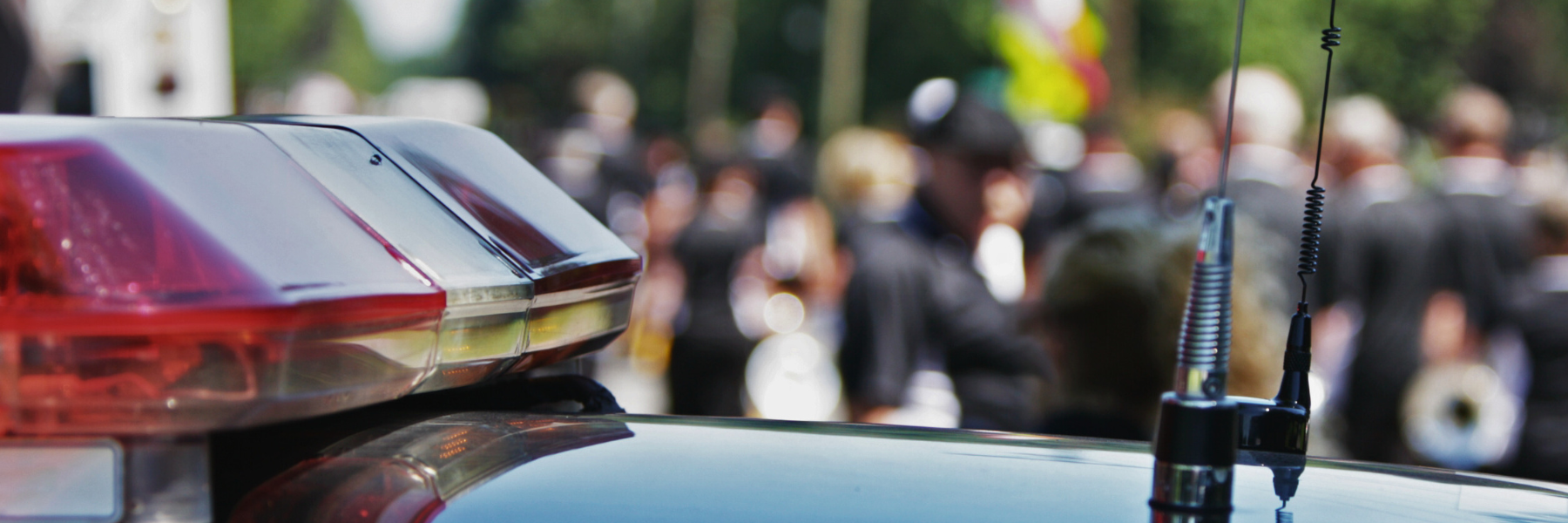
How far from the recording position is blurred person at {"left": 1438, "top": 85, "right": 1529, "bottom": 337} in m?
5.59

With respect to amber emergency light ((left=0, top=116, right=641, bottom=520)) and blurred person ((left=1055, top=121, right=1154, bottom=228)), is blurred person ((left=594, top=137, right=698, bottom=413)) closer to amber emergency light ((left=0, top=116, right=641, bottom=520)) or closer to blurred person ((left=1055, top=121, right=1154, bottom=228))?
blurred person ((left=1055, top=121, right=1154, bottom=228))

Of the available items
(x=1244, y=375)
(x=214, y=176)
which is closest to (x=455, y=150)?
(x=214, y=176)

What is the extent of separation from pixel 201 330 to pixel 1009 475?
59cm

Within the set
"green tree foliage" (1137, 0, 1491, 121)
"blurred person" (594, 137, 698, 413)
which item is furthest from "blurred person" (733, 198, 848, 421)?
"green tree foliage" (1137, 0, 1491, 121)

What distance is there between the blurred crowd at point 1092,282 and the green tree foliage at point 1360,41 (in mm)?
16343

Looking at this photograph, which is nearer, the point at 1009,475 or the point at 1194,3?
the point at 1009,475

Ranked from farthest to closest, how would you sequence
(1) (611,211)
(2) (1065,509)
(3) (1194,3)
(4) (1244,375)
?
(3) (1194,3)
(1) (611,211)
(4) (1244,375)
(2) (1065,509)

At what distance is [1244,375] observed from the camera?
8.09 feet

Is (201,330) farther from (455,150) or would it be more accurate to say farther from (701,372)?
(701,372)

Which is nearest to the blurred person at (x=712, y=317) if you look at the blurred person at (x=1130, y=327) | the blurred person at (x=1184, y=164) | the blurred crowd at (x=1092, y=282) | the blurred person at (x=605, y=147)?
the blurred crowd at (x=1092, y=282)

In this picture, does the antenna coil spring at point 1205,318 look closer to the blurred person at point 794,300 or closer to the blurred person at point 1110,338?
the blurred person at point 1110,338

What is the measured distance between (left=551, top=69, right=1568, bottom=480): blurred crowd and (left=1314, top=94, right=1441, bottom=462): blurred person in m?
0.01

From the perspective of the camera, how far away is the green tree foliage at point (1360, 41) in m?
23.2

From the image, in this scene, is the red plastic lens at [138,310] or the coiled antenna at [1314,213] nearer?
the red plastic lens at [138,310]
